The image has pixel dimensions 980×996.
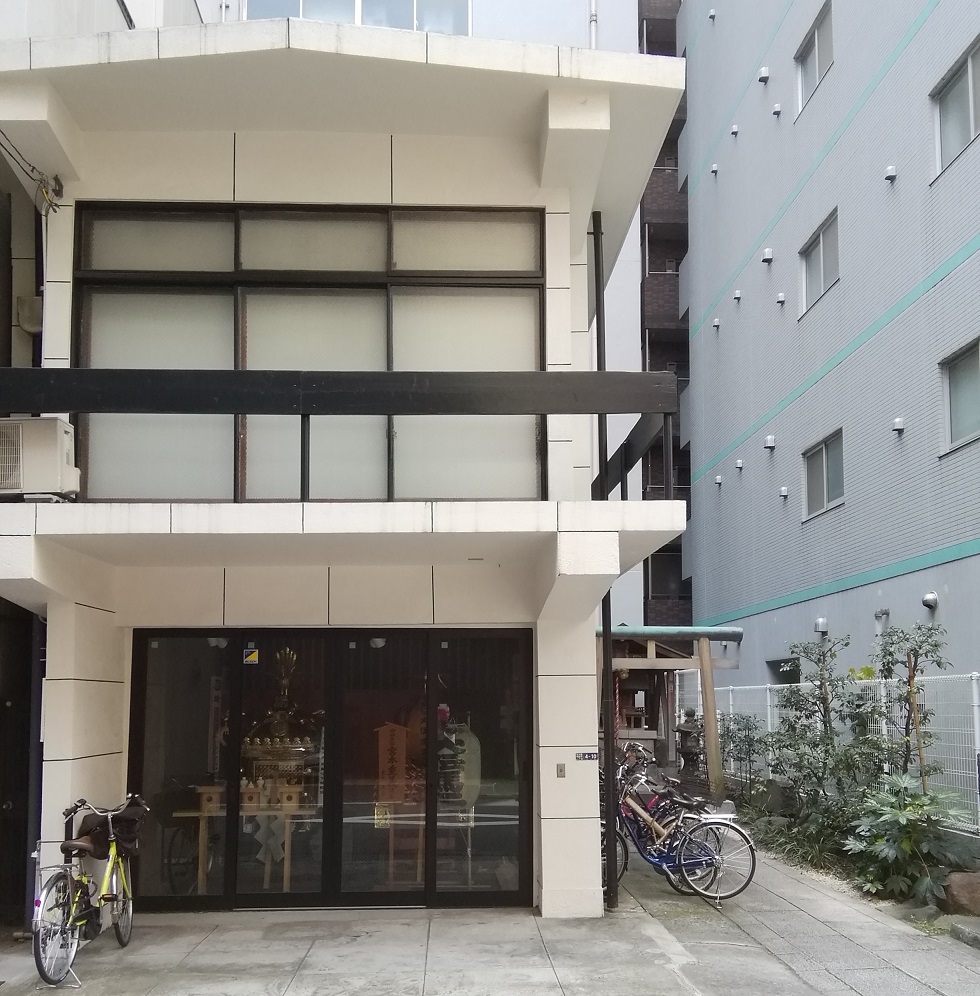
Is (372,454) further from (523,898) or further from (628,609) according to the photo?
(628,609)

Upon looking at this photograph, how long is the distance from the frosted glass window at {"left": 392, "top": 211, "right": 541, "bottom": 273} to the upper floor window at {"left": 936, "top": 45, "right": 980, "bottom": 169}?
6.09 m

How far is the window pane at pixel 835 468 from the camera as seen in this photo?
1781cm

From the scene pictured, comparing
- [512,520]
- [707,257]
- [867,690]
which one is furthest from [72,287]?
[707,257]

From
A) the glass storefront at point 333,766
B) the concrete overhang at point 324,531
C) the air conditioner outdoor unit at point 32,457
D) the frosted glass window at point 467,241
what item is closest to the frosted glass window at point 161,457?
the concrete overhang at point 324,531

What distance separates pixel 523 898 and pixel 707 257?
18861 mm

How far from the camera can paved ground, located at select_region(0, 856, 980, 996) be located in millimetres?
8102

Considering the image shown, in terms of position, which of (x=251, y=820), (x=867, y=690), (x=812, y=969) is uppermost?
(x=867, y=690)

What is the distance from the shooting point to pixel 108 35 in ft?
29.8

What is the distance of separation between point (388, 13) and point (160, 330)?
15.9 ft

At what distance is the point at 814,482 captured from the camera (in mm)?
19125

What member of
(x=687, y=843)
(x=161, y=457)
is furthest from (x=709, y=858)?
(x=161, y=457)

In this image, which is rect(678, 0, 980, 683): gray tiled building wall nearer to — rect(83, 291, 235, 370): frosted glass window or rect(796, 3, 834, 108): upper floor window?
rect(796, 3, 834, 108): upper floor window

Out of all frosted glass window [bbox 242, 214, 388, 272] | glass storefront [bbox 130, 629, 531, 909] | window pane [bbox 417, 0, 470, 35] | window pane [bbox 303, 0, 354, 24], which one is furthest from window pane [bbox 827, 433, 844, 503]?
frosted glass window [bbox 242, 214, 388, 272]

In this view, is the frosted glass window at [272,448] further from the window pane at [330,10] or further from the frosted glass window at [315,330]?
the window pane at [330,10]
